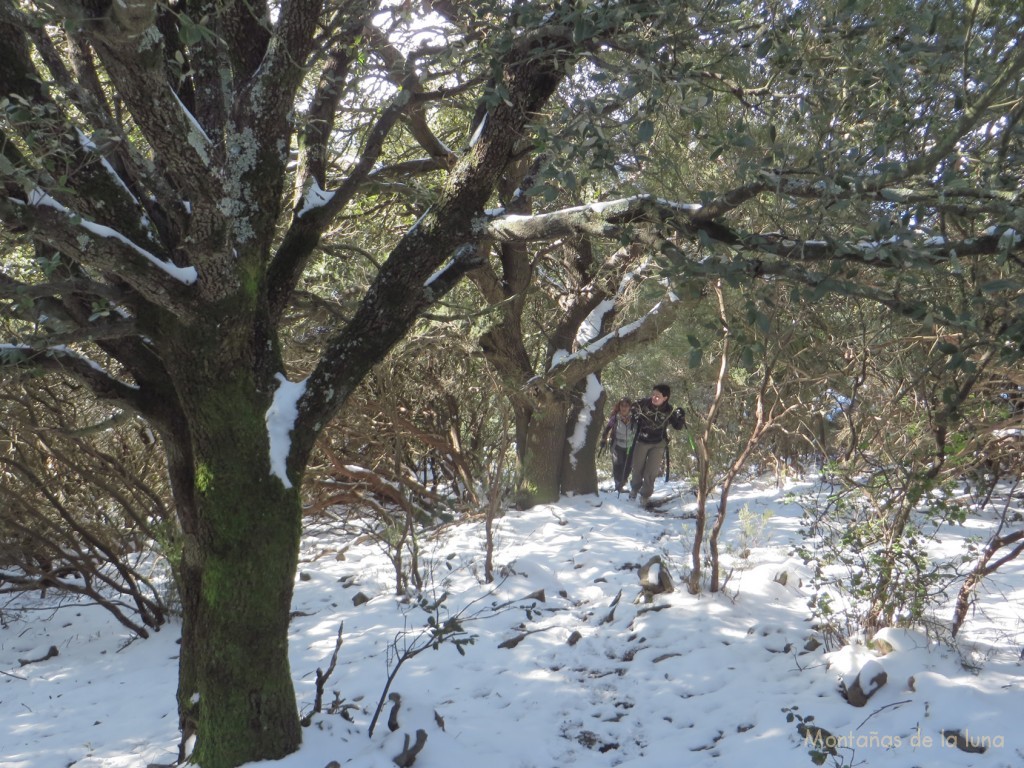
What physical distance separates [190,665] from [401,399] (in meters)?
4.87

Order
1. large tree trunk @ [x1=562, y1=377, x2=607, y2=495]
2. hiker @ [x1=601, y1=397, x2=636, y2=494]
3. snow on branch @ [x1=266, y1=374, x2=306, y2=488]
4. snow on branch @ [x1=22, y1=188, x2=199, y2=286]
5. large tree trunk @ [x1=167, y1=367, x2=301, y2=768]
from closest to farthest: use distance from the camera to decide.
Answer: snow on branch @ [x1=22, y1=188, x2=199, y2=286] < large tree trunk @ [x1=167, y1=367, x2=301, y2=768] < snow on branch @ [x1=266, y1=374, x2=306, y2=488] < large tree trunk @ [x1=562, y1=377, x2=607, y2=495] < hiker @ [x1=601, y1=397, x2=636, y2=494]

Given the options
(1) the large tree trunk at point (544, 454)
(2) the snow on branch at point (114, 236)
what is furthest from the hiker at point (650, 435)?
(2) the snow on branch at point (114, 236)

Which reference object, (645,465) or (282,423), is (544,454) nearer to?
(645,465)

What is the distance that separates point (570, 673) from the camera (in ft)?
16.4

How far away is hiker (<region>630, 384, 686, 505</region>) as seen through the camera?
9.37 m

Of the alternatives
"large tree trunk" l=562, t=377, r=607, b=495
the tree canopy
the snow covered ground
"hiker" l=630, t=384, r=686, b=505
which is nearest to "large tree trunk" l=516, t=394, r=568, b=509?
"large tree trunk" l=562, t=377, r=607, b=495

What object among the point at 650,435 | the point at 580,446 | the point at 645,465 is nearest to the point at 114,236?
the point at 580,446

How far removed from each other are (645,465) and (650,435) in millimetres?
492

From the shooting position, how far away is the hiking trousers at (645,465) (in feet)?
31.3

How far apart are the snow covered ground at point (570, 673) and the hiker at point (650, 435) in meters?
2.02

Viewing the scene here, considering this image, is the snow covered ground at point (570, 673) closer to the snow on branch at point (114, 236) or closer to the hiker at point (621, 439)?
the snow on branch at point (114, 236)

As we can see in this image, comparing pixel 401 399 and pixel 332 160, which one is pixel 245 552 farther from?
pixel 401 399

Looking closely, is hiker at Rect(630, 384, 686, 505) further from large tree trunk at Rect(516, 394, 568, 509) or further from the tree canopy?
the tree canopy

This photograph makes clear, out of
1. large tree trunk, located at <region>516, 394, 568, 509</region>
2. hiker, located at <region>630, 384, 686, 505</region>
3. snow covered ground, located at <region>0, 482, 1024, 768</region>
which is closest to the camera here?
snow covered ground, located at <region>0, 482, 1024, 768</region>
